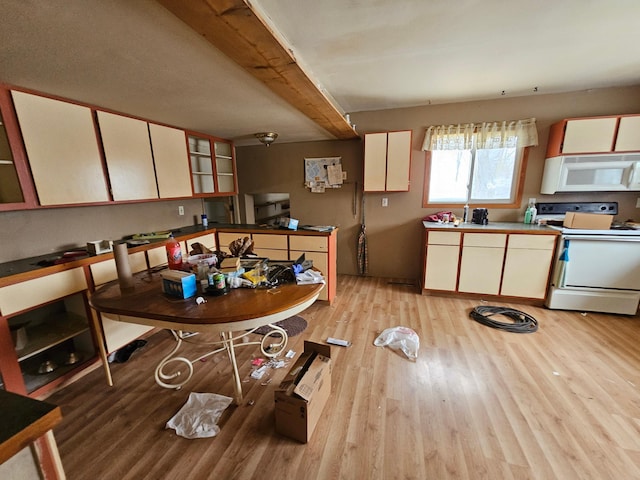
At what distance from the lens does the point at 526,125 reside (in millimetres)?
2961

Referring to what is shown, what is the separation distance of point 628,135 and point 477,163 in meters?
1.32

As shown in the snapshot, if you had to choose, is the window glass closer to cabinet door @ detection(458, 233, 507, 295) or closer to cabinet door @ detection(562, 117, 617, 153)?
cabinet door @ detection(562, 117, 617, 153)

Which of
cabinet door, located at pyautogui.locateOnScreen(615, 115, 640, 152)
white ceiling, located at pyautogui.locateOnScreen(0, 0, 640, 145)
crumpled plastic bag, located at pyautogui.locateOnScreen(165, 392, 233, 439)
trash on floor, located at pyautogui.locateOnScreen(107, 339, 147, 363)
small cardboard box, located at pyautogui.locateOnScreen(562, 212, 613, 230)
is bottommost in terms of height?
crumpled plastic bag, located at pyautogui.locateOnScreen(165, 392, 233, 439)

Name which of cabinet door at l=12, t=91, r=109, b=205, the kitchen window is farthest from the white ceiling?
the kitchen window

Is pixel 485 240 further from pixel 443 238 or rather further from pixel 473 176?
pixel 473 176

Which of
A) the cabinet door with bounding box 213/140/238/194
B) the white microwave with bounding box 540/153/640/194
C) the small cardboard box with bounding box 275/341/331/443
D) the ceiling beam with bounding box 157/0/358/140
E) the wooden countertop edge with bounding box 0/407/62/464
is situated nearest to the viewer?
the wooden countertop edge with bounding box 0/407/62/464

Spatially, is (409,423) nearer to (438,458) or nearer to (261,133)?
(438,458)

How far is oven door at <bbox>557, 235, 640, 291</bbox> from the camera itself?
100.0 inches

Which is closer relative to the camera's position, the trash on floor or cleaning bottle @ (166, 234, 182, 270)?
cleaning bottle @ (166, 234, 182, 270)

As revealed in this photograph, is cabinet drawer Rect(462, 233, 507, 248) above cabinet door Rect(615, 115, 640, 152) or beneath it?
beneath

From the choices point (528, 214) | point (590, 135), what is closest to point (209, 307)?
point (528, 214)

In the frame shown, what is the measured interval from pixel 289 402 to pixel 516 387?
1.60 metres

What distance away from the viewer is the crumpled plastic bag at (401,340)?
2.16m

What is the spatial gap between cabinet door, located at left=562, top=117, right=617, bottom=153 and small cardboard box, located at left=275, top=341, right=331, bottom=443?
3492 mm
